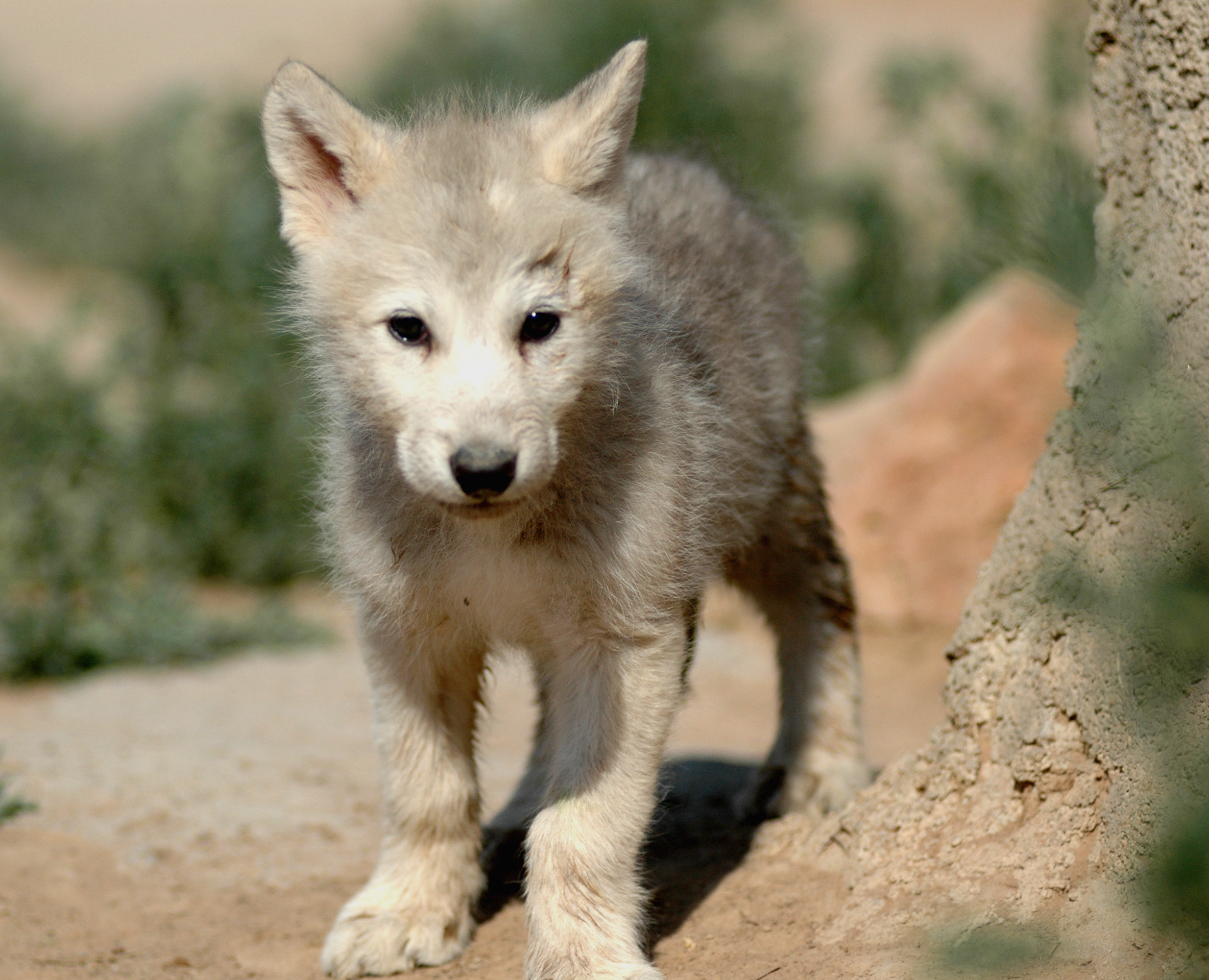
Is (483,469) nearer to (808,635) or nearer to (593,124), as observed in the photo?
(593,124)

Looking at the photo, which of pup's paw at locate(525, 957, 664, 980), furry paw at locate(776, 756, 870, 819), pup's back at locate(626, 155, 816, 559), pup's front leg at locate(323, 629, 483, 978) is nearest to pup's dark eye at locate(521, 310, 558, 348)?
pup's back at locate(626, 155, 816, 559)

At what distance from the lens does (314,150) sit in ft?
12.3

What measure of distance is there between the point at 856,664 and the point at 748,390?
4.23ft

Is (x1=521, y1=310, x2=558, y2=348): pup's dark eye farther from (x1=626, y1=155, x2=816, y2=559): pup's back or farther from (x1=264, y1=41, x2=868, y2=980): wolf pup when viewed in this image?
(x1=626, y1=155, x2=816, y2=559): pup's back

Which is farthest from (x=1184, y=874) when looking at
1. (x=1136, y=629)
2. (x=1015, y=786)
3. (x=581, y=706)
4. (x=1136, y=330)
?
(x=581, y=706)

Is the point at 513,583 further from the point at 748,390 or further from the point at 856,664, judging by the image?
the point at 856,664

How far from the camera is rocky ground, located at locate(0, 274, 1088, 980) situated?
3.95m

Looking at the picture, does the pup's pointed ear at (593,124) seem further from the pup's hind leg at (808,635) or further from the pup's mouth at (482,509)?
the pup's hind leg at (808,635)

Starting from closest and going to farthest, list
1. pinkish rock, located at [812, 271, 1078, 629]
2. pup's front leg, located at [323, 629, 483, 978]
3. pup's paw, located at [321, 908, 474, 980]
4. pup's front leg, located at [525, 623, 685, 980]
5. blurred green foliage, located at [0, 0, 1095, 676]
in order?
pup's front leg, located at [525, 623, 685, 980], pup's paw, located at [321, 908, 474, 980], pup's front leg, located at [323, 629, 483, 978], blurred green foliage, located at [0, 0, 1095, 676], pinkish rock, located at [812, 271, 1078, 629]

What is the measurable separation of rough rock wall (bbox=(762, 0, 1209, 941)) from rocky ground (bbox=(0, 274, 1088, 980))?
168 mm

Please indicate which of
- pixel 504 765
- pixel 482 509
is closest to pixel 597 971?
pixel 482 509

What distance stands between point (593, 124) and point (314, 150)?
801 millimetres

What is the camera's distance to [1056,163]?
194 centimetres

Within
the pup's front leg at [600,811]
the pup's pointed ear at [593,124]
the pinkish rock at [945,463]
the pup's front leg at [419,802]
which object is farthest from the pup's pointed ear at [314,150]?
the pinkish rock at [945,463]
